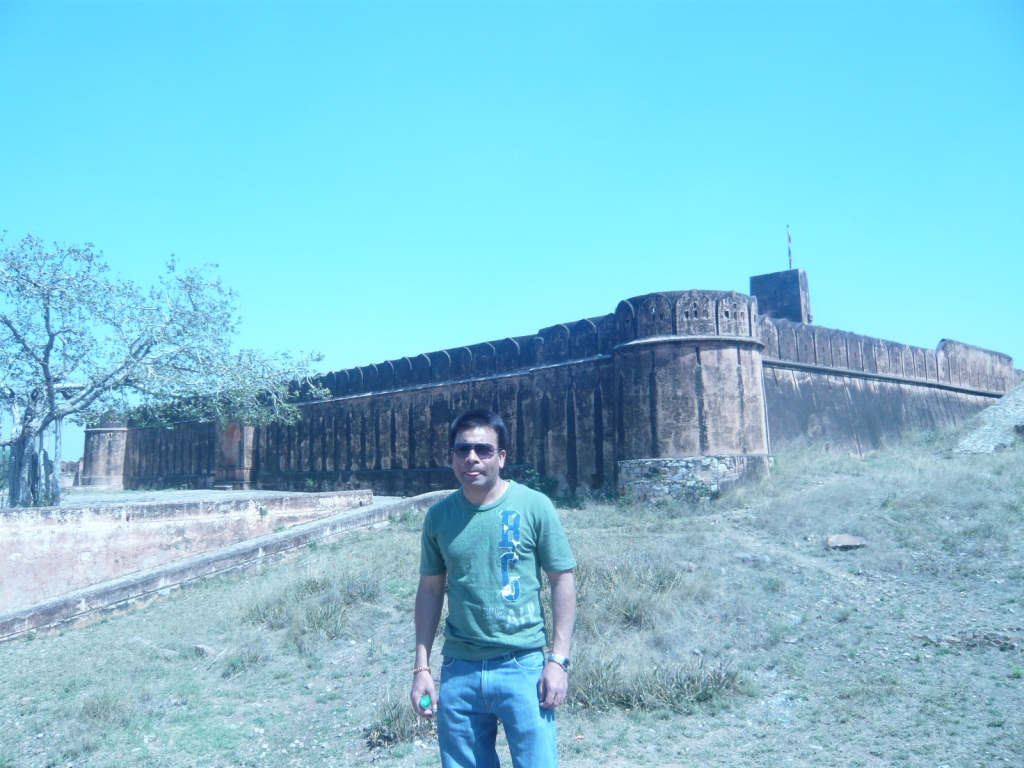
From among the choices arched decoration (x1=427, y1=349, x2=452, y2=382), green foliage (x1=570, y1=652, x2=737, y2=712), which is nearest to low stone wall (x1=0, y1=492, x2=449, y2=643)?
arched decoration (x1=427, y1=349, x2=452, y2=382)

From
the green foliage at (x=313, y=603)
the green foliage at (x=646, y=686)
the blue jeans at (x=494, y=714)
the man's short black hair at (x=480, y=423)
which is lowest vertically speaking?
the green foliage at (x=646, y=686)

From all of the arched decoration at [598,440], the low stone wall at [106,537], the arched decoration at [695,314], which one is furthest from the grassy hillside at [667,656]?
the arched decoration at [598,440]

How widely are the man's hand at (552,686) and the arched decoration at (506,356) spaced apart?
13.1 meters

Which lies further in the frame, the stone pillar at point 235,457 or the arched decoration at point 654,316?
the stone pillar at point 235,457

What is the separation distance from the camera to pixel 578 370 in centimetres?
1455

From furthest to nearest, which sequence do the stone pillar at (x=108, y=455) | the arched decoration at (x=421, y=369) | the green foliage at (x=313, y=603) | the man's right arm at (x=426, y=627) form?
the stone pillar at (x=108, y=455), the arched decoration at (x=421, y=369), the green foliage at (x=313, y=603), the man's right arm at (x=426, y=627)

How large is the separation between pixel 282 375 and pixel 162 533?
6893mm

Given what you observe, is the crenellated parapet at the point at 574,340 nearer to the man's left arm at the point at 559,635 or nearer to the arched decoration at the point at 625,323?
the arched decoration at the point at 625,323

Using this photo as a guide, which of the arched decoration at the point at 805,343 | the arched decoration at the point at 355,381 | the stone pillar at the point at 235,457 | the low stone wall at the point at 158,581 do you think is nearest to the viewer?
the low stone wall at the point at 158,581

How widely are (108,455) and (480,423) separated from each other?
31226 millimetres

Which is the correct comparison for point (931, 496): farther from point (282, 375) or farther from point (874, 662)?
point (282, 375)

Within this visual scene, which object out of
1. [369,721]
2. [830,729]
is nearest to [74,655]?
[369,721]

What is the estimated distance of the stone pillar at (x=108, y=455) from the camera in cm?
3030

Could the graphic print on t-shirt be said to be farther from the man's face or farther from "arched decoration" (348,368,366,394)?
"arched decoration" (348,368,366,394)
